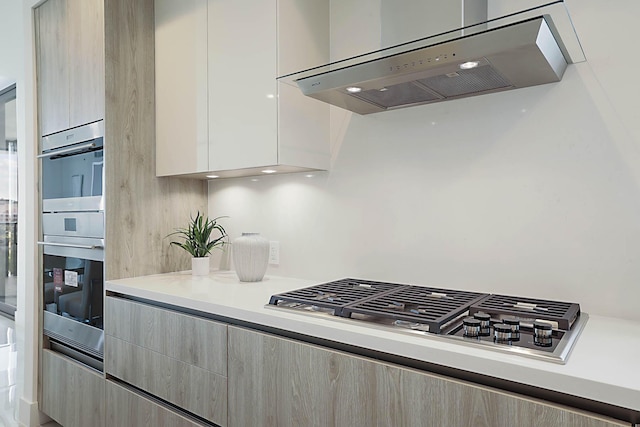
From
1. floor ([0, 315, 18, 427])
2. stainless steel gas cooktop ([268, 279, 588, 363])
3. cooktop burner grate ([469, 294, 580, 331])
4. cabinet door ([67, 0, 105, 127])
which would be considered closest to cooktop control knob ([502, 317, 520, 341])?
stainless steel gas cooktop ([268, 279, 588, 363])

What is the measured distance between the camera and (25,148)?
2.81 meters

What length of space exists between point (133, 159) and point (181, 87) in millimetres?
450

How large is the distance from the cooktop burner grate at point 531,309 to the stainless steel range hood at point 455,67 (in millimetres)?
722

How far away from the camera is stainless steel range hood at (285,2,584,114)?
1.23m

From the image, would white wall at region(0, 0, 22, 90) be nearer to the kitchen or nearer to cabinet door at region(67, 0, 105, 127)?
cabinet door at region(67, 0, 105, 127)

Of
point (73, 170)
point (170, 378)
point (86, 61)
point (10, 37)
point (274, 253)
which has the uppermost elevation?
point (10, 37)

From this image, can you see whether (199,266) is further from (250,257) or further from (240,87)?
(240,87)

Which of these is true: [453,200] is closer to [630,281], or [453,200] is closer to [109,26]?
[630,281]

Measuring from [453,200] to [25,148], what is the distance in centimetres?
259

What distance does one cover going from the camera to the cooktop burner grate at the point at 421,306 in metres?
1.25

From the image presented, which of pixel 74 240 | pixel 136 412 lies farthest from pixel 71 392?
pixel 74 240

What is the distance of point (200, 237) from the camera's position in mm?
2432

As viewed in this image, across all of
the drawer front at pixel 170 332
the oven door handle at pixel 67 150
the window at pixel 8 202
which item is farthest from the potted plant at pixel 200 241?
the window at pixel 8 202

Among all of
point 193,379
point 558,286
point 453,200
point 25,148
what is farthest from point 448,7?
point 25,148
